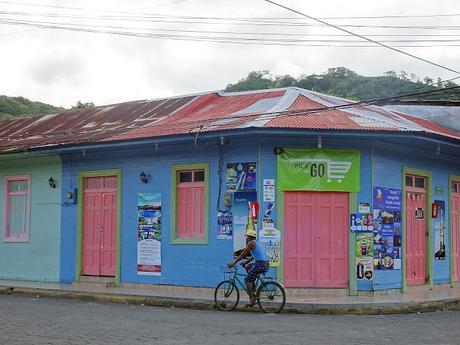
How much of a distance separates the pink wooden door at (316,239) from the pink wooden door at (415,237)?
2.50 m

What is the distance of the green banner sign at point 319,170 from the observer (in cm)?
1659

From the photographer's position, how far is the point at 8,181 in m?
22.0

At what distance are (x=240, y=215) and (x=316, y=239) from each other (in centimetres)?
185

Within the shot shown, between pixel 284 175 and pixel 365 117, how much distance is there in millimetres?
2915

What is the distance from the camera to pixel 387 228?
1748 centimetres

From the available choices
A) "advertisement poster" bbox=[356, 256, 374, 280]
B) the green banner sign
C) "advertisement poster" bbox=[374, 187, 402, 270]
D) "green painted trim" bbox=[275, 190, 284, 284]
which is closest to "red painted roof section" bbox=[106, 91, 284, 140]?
the green banner sign

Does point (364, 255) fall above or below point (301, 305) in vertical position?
above

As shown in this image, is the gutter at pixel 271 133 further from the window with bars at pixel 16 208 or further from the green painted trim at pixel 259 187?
the window with bars at pixel 16 208

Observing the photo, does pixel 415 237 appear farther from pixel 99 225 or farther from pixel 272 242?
pixel 99 225

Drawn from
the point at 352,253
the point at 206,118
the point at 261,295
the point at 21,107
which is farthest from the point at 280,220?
the point at 21,107

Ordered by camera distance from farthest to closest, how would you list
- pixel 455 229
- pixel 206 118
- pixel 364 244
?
pixel 455 229 → pixel 206 118 → pixel 364 244

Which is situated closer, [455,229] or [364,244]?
[364,244]

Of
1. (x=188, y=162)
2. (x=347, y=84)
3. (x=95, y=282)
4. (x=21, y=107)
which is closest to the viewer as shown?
(x=188, y=162)

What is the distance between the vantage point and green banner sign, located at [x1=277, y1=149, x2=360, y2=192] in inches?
653
